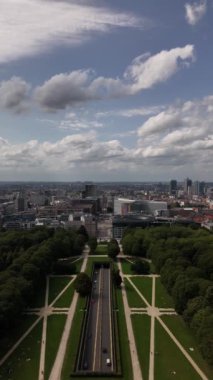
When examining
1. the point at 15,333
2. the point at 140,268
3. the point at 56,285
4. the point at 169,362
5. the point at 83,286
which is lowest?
the point at 169,362

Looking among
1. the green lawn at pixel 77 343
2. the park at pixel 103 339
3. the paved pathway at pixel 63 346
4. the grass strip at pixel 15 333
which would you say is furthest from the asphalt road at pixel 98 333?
the grass strip at pixel 15 333

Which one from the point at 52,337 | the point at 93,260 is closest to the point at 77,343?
the point at 52,337

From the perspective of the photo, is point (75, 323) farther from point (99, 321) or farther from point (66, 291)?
point (66, 291)

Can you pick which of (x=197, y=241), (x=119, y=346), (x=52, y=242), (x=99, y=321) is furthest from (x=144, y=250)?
(x=119, y=346)

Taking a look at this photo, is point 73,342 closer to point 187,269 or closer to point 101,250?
point 187,269

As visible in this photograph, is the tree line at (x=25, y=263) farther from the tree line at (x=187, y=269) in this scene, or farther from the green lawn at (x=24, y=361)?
the tree line at (x=187, y=269)

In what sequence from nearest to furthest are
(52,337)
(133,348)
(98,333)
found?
(133,348)
(52,337)
(98,333)

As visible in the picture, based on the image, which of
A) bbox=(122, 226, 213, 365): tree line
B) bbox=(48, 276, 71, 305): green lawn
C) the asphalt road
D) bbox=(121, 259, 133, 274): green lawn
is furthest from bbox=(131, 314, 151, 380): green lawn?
bbox=(121, 259, 133, 274): green lawn
